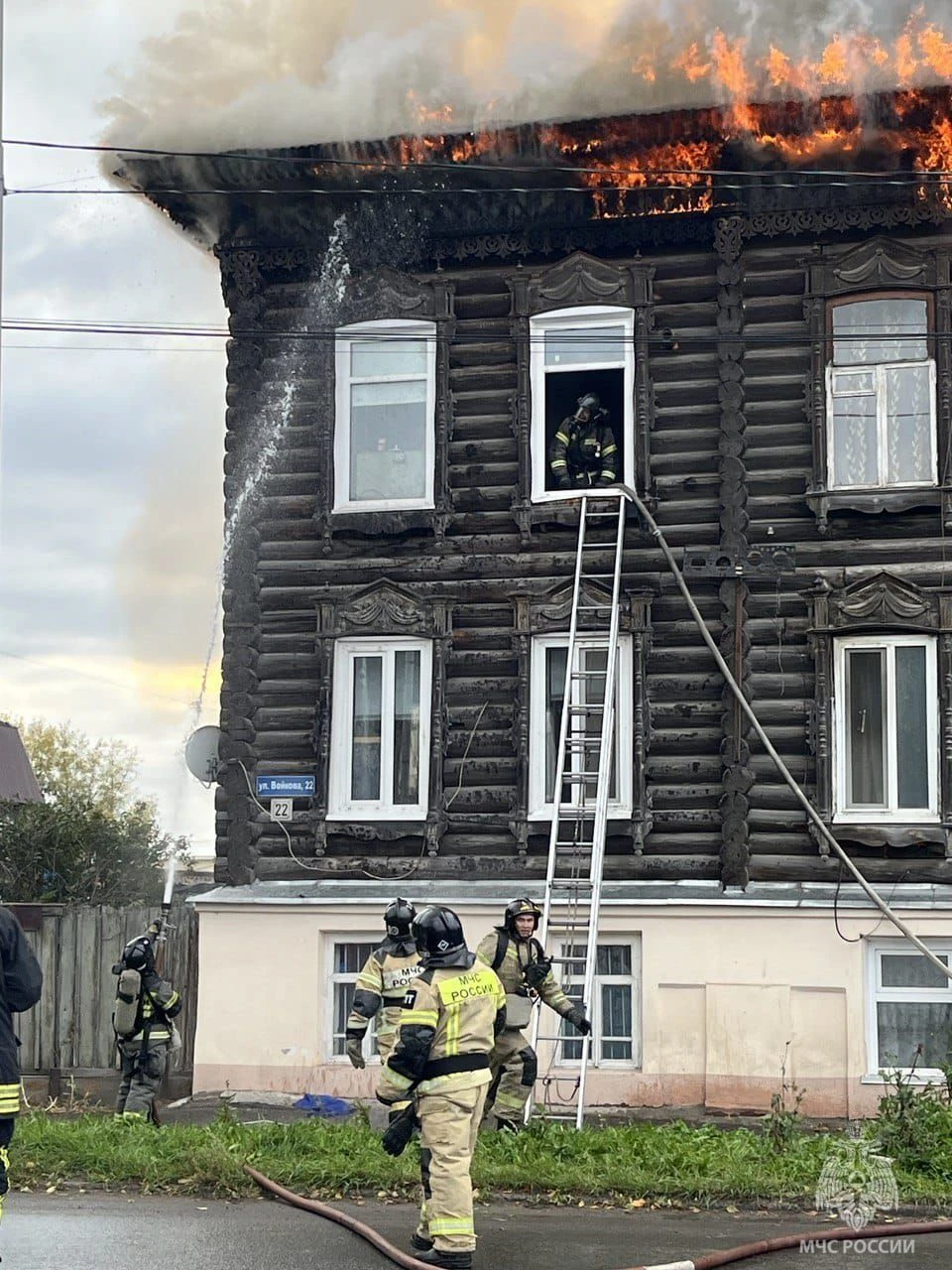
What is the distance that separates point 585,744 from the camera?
51.0 feet

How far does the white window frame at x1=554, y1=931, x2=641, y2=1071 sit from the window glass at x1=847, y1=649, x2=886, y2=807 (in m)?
2.43

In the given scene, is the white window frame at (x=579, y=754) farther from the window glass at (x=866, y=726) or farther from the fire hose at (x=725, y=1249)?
the fire hose at (x=725, y=1249)

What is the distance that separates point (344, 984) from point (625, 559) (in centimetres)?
480

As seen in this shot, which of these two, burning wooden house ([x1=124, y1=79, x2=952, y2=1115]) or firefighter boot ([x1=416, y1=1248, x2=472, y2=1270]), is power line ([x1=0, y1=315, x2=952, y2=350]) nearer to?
burning wooden house ([x1=124, y1=79, x2=952, y2=1115])

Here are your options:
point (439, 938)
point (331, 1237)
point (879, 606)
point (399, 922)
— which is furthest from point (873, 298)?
point (331, 1237)

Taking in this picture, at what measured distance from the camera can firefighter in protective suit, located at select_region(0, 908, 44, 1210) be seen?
7.86 meters

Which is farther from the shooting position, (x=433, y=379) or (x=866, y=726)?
(x=433, y=379)

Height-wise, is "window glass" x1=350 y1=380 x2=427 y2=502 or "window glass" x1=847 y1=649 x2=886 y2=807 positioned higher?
"window glass" x1=350 y1=380 x2=427 y2=502

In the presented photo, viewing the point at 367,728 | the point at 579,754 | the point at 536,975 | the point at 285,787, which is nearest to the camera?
the point at 536,975

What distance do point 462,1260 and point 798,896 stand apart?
24.2 ft

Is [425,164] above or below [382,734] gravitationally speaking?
above

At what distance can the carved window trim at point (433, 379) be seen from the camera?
16312 mm

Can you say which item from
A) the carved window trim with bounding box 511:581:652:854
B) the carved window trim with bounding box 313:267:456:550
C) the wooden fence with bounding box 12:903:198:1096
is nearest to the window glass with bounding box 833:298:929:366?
the carved window trim with bounding box 511:581:652:854

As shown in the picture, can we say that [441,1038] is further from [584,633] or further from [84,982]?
[84,982]
